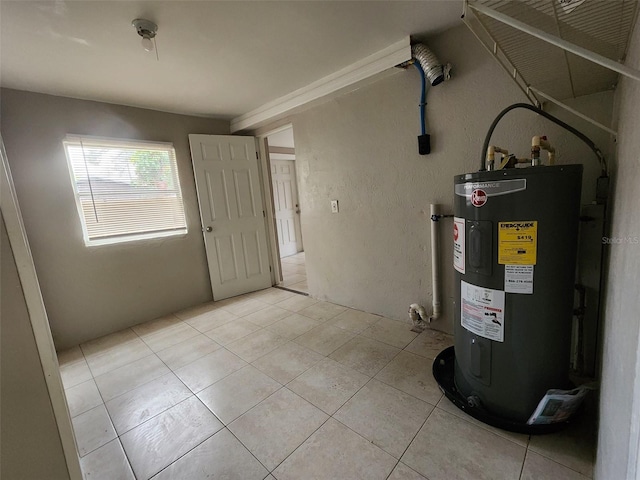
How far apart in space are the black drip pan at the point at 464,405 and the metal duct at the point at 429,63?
1.90 meters

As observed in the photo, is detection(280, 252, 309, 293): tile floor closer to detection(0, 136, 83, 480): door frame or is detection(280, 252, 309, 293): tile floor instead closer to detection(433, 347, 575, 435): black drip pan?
detection(433, 347, 575, 435): black drip pan

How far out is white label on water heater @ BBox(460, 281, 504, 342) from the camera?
1.26 metres

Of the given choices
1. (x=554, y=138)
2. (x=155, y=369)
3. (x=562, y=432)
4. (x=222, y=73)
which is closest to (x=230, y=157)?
(x=222, y=73)

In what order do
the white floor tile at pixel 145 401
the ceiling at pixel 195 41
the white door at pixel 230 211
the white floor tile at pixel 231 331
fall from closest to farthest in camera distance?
the ceiling at pixel 195 41 → the white floor tile at pixel 145 401 → the white floor tile at pixel 231 331 → the white door at pixel 230 211

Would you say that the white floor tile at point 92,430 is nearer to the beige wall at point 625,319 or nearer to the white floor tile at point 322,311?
A: the white floor tile at point 322,311

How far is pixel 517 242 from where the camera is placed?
3.87 feet

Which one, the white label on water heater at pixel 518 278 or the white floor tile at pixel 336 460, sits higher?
the white label on water heater at pixel 518 278

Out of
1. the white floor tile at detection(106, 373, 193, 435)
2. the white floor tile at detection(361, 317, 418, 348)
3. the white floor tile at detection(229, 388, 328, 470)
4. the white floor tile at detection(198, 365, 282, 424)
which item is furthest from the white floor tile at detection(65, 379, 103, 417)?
the white floor tile at detection(361, 317, 418, 348)

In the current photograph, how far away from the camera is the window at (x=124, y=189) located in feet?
8.44

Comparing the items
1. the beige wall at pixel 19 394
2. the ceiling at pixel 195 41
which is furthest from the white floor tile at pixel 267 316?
the ceiling at pixel 195 41

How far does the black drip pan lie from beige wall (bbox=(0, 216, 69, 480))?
1750 mm

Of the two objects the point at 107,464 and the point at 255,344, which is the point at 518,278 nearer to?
the point at 255,344

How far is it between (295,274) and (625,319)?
3933 millimetres

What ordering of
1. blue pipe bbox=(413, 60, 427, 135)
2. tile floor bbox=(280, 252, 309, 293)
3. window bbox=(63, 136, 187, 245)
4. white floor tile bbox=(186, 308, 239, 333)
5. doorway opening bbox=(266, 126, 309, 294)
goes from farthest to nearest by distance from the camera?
doorway opening bbox=(266, 126, 309, 294) < tile floor bbox=(280, 252, 309, 293) < white floor tile bbox=(186, 308, 239, 333) < window bbox=(63, 136, 187, 245) < blue pipe bbox=(413, 60, 427, 135)
